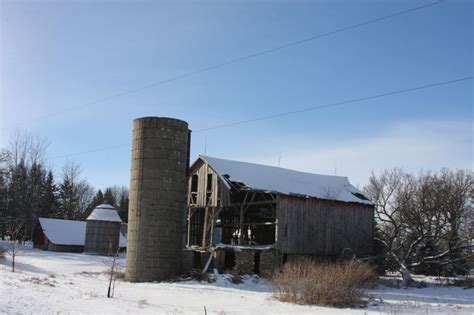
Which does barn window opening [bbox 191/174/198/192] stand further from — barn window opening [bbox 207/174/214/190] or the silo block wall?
the silo block wall

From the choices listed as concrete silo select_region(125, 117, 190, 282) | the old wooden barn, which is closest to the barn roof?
the old wooden barn

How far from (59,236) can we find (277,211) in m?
35.9

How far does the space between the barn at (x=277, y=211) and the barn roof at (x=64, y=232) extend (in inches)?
1046

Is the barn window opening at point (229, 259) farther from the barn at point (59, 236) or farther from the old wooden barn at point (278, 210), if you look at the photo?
the barn at point (59, 236)

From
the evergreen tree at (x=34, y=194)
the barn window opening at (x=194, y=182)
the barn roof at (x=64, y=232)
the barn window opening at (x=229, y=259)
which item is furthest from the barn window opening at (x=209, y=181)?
the evergreen tree at (x=34, y=194)

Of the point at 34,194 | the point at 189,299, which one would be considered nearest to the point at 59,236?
the point at 34,194

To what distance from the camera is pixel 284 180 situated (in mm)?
34125

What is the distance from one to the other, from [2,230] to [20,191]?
18.7ft

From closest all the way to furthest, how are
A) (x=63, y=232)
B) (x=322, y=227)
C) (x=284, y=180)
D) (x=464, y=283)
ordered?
(x=464, y=283) < (x=322, y=227) < (x=284, y=180) < (x=63, y=232)

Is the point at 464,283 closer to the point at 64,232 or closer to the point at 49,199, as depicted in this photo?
the point at 64,232

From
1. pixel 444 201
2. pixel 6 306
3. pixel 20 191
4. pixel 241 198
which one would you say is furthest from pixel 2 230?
pixel 6 306

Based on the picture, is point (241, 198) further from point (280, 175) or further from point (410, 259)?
point (410, 259)

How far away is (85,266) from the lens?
37.5 metres

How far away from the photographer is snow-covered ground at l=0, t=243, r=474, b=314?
1612 cm
